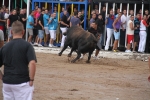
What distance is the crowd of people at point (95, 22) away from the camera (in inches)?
837

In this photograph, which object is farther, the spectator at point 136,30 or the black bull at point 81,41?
the spectator at point 136,30

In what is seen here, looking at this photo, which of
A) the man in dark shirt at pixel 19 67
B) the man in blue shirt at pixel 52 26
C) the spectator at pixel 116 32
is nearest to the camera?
the man in dark shirt at pixel 19 67

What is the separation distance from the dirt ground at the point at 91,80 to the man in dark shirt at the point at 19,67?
3.46 meters

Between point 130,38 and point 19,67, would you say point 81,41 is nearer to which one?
point 130,38

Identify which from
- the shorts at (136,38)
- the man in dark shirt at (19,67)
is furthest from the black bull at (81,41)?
the man in dark shirt at (19,67)

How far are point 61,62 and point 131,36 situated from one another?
415cm

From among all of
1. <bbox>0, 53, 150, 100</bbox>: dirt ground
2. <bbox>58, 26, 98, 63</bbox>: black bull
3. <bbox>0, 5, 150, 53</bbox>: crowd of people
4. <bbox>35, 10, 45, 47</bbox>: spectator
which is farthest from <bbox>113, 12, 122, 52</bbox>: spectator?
<bbox>35, 10, 45, 47</bbox>: spectator

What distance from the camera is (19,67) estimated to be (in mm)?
6957

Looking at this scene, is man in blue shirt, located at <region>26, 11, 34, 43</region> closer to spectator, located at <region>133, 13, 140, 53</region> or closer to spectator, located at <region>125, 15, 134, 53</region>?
spectator, located at <region>125, 15, 134, 53</region>

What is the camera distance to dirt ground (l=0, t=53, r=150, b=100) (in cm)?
1119

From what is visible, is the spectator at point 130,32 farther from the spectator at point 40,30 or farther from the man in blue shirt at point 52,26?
the spectator at point 40,30

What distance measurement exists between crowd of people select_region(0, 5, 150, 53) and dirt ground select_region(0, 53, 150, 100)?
1715 millimetres

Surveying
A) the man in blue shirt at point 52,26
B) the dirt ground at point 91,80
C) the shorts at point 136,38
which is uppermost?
the man in blue shirt at point 52,26

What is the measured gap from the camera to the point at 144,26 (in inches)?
834
